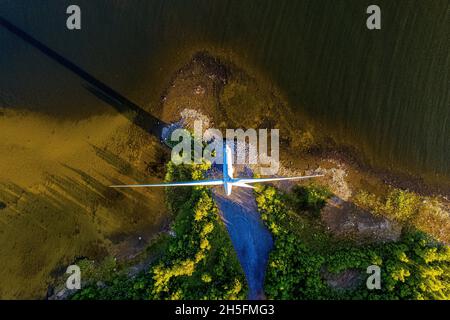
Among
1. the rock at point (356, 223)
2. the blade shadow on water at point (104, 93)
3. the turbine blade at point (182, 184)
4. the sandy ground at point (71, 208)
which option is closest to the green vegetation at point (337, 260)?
the rock at point (356, 223)

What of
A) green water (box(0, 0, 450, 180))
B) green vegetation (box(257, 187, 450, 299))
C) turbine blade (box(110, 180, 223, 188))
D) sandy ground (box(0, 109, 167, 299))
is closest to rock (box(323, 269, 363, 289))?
green vegetation (box(257, 187, 450, 299))

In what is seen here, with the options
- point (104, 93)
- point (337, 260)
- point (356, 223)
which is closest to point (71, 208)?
point (104, 93)

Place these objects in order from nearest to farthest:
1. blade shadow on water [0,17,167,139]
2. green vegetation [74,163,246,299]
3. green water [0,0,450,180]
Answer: green vegetation [74,163,246,299]
green water [0,0,450,180]
blade shadow on water [0,17,167,139]

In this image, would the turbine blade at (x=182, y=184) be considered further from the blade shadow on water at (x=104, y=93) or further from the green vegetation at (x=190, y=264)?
Answer: the blade shadow on water at (x=104, y=93)

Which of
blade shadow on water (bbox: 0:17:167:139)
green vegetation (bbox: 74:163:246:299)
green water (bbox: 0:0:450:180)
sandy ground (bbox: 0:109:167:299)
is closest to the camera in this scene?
green vegetation (bbox: 74:163:246:299)

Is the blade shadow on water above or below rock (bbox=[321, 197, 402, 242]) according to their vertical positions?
above

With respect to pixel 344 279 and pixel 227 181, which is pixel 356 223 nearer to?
pixel 344 279

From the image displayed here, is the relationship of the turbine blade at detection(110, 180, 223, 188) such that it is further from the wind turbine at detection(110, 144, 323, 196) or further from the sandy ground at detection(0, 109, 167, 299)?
the sandy ground at detection(0, 109, 167, 299)
